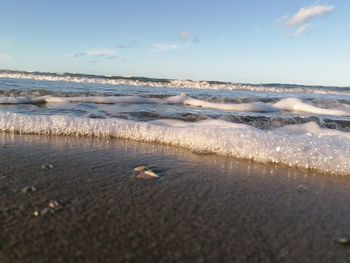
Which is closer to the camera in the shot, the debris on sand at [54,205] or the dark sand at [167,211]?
the dark sand at [167,211]

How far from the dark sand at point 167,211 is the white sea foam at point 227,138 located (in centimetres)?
23

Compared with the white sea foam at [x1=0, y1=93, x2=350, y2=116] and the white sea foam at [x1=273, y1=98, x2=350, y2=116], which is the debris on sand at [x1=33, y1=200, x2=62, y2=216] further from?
the white sea foam at [x1=273, y1=98, x2=350, y2=116]

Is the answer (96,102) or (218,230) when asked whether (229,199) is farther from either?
(96,102)

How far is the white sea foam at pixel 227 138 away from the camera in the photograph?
11.2 ft

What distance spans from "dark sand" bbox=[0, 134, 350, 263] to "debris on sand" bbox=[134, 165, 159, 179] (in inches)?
2.8

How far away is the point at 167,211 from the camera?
2148 millimetres

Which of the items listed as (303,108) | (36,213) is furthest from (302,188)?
(303,108)

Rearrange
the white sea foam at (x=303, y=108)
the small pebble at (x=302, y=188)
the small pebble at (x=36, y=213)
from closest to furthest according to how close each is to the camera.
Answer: the small pebble at (x=36, y=213)
the small pebble at (x=302, y=188)
the white sea foam at (x=303, y=108)

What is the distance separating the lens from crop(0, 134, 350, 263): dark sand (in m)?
1.68

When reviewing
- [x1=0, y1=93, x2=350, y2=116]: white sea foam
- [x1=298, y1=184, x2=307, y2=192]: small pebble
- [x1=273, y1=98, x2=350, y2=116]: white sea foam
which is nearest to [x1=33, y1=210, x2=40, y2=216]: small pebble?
[x1=298, y1=184, x2=307, y2=192]: small pebble

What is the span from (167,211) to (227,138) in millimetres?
1832

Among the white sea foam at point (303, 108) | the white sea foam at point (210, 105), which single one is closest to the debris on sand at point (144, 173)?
the white sea foam at point (210, 105)

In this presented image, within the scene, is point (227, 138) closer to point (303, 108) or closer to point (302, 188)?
point (302, 188)

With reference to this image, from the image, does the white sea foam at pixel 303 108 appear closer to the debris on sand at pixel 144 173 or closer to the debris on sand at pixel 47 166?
the debris on sand at pixel 144 173
